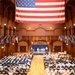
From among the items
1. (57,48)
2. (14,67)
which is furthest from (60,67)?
(57,48)

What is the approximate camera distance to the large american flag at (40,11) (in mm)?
24688

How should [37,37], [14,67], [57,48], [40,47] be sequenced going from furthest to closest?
[57,48]
[37,37]
[40,47]
[14,67]

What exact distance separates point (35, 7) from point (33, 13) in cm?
93

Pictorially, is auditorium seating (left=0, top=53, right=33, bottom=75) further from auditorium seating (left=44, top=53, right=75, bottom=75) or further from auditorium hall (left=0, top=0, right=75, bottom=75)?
auditorium seating (left=44, top=53, right=75, bottom=75)

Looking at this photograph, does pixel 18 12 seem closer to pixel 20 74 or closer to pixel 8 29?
pixel 20 74

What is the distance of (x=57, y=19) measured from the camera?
24.7m

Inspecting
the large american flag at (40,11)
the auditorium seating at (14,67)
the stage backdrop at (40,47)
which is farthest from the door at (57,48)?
the large american flag at (40,11)

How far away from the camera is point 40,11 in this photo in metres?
25.2

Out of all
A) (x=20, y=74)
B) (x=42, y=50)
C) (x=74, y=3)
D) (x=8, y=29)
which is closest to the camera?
(x=20, y=74)

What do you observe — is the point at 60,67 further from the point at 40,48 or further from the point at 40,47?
the point at 40,47

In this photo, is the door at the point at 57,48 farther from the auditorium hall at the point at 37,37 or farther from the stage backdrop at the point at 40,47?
the stage backdrop at the point at 40,47

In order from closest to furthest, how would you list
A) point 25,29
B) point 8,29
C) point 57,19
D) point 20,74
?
point 20,74 < point 57,19 < point 8,29 < point 25,29

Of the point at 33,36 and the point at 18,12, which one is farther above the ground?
the point at 18,12

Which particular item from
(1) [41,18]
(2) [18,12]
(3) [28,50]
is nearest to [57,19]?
(1) [41,18]
